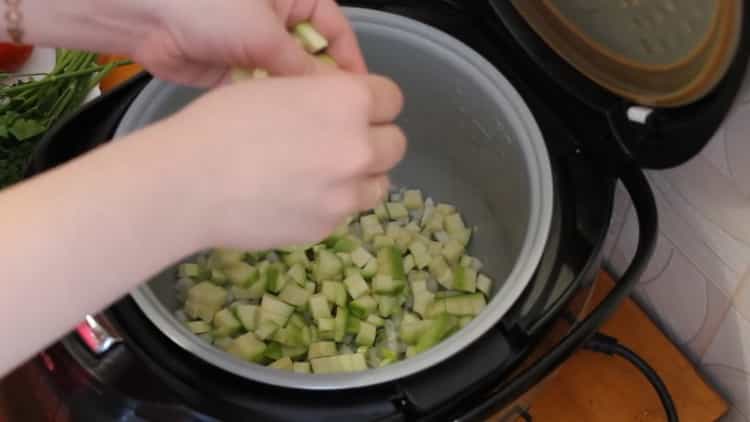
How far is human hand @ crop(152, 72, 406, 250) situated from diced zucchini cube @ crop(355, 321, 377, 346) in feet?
1.03

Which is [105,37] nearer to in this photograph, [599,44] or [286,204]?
[286,204]

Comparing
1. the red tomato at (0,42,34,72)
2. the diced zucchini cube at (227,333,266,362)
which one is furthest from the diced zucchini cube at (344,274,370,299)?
the red tomato at (0,42,34,72)

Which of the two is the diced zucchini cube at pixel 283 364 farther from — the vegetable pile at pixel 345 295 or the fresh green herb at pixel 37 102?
the fresh green herb at pixel 37 102

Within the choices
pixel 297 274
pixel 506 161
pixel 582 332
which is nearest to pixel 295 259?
pixel 297 274

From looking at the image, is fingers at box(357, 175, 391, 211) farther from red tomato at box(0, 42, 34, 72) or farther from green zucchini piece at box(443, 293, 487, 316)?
red tomato at box(0, 42, 34, 72)

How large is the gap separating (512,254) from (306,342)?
208 millimetres

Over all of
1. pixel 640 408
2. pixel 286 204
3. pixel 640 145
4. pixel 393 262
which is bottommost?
pixel 640 408

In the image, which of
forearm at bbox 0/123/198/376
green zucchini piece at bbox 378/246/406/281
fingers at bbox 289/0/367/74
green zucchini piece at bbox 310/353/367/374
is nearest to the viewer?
forearm at bbox 0/123/198/376

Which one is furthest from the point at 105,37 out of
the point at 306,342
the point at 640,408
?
the point at 640,408

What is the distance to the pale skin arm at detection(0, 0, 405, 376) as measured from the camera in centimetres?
37

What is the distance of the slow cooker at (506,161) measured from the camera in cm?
56

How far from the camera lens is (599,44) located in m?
0.68

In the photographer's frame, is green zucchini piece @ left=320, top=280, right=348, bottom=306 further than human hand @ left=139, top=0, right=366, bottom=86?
Yes

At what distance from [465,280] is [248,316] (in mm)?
209
